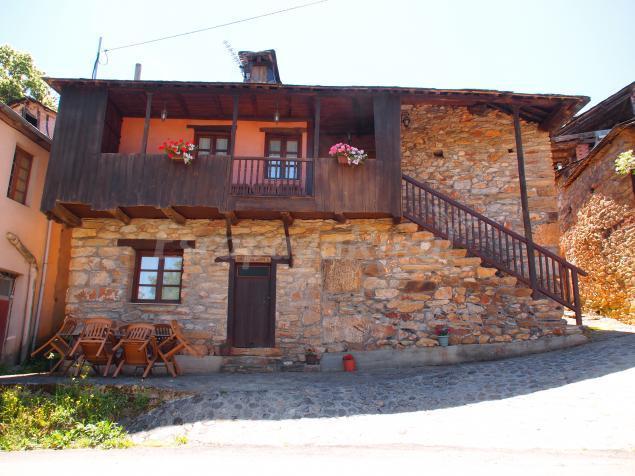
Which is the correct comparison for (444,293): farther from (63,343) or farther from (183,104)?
(63,343)

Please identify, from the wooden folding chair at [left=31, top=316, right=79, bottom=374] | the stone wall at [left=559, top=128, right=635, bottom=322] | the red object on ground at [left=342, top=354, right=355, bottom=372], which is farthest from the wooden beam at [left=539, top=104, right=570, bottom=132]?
the wooden folding chair at [left=31, top=316, right=79, bottom=374]

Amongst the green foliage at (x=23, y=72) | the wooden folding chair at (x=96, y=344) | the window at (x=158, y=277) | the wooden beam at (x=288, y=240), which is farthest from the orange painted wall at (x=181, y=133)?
the green foliage at (x=23, y=72)

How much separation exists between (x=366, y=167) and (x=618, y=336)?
5495 millimetres

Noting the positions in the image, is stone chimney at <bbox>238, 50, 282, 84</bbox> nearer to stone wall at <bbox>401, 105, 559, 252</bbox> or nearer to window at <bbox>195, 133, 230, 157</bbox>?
window at <bbox>195, 133, 230, 157</bbox>

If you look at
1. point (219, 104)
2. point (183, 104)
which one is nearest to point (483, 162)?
point (219, 104)

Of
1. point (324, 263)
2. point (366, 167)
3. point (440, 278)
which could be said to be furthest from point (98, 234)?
point (440, 278)

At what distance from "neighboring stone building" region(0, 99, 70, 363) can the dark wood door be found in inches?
139

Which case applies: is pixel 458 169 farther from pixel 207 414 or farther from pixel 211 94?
pixel 207 414

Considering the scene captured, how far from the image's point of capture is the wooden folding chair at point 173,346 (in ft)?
26.9

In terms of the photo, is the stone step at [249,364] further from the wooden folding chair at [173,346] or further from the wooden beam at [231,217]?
the wooden beam at [231,217]

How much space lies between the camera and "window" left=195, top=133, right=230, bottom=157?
10.2 meters

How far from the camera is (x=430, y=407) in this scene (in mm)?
6223

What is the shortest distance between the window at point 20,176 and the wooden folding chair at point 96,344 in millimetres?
2985

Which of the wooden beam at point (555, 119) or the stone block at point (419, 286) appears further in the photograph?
the wooden beam at point (555, 119)
